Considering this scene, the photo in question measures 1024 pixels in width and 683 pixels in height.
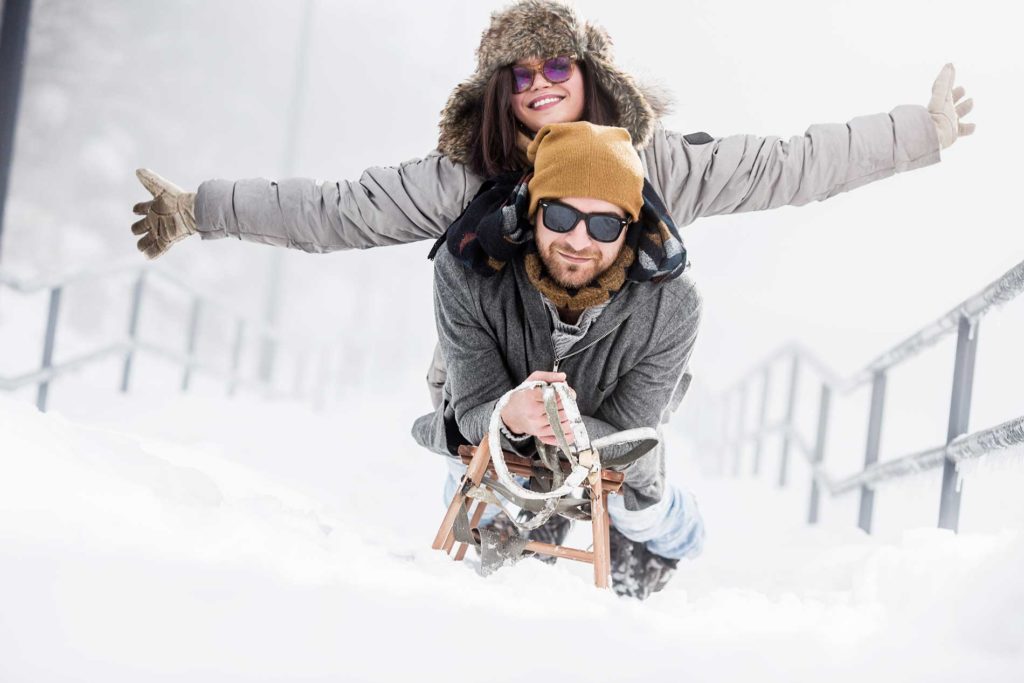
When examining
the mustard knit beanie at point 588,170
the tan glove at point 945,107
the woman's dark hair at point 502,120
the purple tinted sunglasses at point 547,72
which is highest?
the tan glove at point 945,107

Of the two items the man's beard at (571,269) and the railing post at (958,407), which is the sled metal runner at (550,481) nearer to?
the man's beard at (571,269)

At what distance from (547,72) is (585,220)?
30.3 inches

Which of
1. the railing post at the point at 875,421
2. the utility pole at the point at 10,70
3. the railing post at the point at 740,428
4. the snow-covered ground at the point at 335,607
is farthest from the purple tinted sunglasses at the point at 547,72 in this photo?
the railing post at the point at 740,428

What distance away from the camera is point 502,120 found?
251 centimetres

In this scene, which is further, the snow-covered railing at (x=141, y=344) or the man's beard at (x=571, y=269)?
the snow-covered railing at (x=141, y=344)

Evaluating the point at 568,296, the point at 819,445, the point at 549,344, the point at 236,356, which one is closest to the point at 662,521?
the point at 549,344

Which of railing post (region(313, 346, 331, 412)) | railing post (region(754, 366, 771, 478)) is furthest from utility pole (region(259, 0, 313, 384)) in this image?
railing post (region(754, 366, 771, 478))

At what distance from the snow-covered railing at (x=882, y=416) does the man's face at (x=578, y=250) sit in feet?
3.14

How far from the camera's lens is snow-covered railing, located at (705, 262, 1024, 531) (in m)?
2.40

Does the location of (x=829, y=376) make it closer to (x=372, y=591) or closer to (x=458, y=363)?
(x=458, y=363)

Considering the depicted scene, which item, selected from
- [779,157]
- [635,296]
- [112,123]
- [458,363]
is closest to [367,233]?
[458,363]

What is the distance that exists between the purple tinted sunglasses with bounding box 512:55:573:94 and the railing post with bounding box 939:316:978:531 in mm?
1316

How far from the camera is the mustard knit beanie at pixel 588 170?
1.94 metres

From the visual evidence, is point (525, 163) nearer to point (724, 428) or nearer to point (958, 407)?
point (958, 407)
